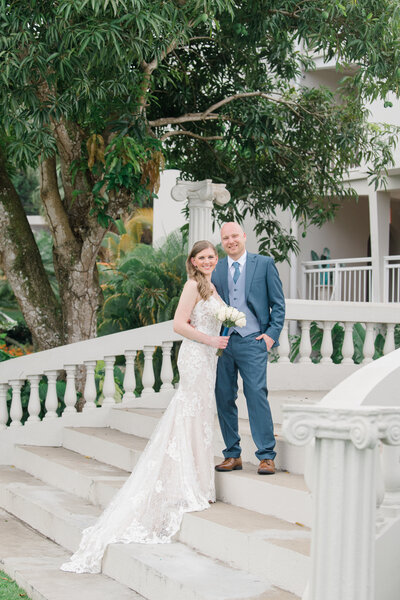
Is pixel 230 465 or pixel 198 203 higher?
pixel 198 203

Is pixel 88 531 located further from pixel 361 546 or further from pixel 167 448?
pixel 361 546

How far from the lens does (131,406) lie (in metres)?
8.71

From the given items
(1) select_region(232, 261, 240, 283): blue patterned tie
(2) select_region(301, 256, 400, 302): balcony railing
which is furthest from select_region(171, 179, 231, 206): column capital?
(2) select_region(301, 256, 400, 302): balcony railing

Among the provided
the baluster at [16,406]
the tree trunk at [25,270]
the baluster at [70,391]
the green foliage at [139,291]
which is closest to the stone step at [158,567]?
Answer: the baluster at [70,391]

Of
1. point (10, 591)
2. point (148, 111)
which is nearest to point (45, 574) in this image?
point (10, 591)

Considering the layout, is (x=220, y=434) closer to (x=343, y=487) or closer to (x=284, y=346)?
(x=284, y=346)

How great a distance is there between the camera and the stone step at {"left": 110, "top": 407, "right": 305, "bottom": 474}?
596 centimetres

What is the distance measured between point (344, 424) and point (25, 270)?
7.16m

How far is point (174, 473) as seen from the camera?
5844 mm

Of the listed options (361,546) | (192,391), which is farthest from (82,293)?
(361,546)

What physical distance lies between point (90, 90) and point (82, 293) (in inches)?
124

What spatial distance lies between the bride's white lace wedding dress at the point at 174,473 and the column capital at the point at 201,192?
119 inches

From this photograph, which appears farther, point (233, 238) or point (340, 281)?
point (340, 281)

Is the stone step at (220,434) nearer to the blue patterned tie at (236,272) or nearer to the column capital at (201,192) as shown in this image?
the blue patterned tie at (236,272)
